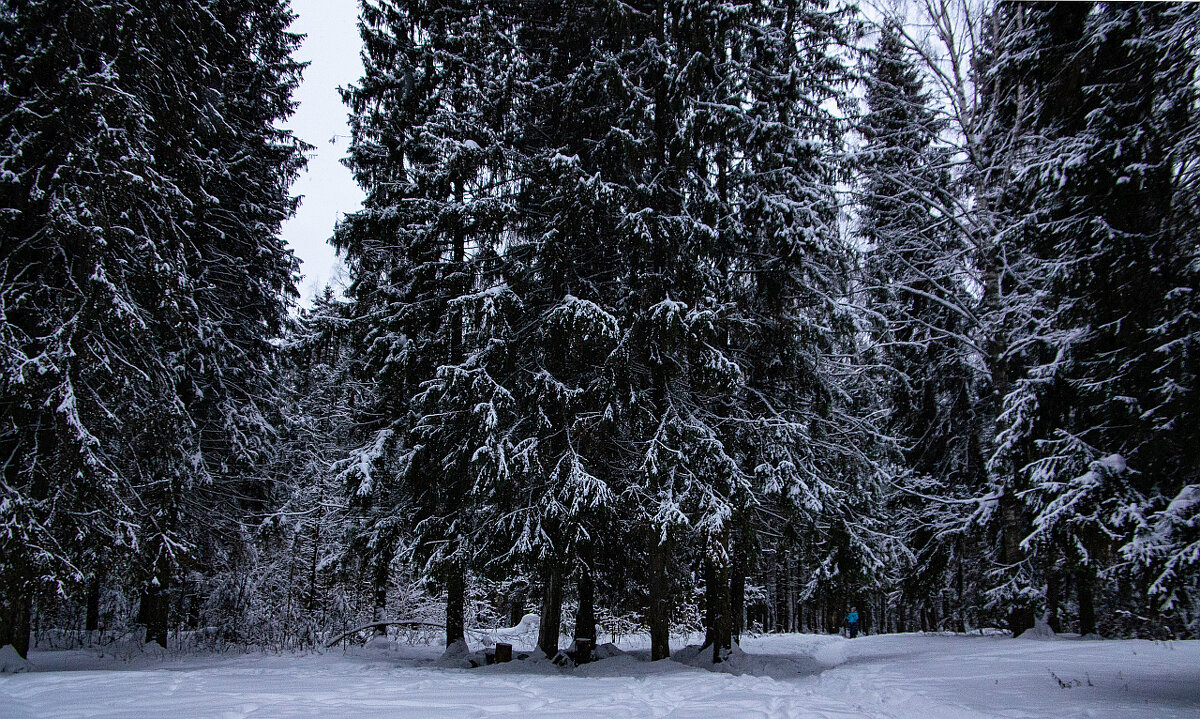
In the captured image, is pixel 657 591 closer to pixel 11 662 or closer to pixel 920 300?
pixel 11 662

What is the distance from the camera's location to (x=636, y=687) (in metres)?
8.41

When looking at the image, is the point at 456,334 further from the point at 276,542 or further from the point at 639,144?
the point at 276,542

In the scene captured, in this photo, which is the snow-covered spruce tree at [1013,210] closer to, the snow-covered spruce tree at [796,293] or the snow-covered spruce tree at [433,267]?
the snow-covered spruce tree at [796,293]

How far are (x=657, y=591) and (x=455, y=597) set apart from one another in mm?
3861

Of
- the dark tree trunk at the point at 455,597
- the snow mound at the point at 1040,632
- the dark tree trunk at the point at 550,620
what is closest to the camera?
the dark tree trunk at the point at 455,597

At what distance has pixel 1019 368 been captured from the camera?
13734mm

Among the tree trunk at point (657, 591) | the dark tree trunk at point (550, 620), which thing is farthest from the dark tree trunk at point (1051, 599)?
the dark tree trunk at point (550, 620)

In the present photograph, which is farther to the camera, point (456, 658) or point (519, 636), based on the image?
point (519, 636)

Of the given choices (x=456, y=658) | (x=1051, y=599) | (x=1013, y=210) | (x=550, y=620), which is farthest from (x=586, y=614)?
(x=1013, y=210)

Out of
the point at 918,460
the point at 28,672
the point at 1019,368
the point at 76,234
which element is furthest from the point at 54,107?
Answer: the point at 918,460

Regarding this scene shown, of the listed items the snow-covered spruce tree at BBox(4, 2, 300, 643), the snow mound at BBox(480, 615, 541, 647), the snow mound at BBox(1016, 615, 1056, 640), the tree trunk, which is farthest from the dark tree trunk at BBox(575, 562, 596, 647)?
the snow mound at BBox(1016, 615, 1056, 640)

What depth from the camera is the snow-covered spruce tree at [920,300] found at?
42.9 ft

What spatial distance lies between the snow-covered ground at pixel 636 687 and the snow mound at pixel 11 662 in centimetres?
69

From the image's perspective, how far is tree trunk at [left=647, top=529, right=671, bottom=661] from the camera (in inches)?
401
